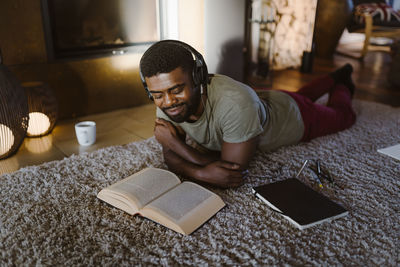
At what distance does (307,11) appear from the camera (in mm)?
3359

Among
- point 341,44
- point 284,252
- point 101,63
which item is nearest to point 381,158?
point 284,252

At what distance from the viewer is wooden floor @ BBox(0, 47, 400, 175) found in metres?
1.63

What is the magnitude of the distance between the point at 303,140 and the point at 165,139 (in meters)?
0.74

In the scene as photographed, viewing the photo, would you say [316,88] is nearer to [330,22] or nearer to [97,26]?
[97,26]

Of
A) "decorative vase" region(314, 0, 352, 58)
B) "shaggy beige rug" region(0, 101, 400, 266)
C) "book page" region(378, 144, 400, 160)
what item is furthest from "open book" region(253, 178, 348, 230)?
"decorative vase" region(314, 0, 352, 58)

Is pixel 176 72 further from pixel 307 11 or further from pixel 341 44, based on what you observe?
pixel 341 44

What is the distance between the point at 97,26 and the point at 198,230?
1610 millimetres

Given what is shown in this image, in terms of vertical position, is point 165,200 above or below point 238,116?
below

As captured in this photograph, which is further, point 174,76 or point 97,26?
point 97,26

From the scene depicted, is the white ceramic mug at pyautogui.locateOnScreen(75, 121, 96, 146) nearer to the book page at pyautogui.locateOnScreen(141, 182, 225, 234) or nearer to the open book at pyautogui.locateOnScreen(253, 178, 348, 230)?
the book page at pyautogui.locateOnScreen(141, 182, 225, 234)

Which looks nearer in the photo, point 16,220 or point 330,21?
point 16,220

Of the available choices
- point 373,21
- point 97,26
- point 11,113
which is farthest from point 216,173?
point 373,21

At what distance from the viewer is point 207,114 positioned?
4.09 feet

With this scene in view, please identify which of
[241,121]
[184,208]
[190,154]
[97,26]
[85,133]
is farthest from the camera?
[97,26]
